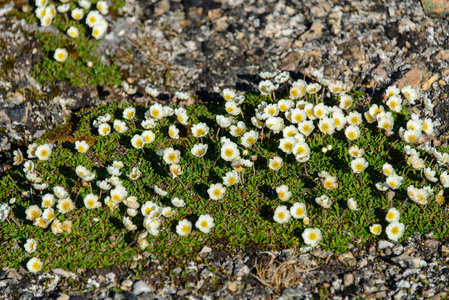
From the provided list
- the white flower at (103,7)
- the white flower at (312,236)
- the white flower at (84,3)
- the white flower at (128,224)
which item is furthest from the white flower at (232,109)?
the white flower at (84,3)

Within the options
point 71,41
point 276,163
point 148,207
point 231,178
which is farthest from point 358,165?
point 71,41

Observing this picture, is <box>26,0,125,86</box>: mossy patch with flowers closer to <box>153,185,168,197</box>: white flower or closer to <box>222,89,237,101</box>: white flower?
<box>222,89,237,101</box>: white flower

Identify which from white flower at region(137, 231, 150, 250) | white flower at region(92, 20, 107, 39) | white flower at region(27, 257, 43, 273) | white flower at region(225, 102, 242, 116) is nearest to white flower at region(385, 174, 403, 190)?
white flower at region(225, 102, 242, 116)

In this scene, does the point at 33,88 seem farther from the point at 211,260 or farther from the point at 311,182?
the point at 311,182

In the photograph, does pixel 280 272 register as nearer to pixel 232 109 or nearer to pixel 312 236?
pixel 312 236

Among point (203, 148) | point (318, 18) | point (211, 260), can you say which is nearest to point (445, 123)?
point (318, 18)
